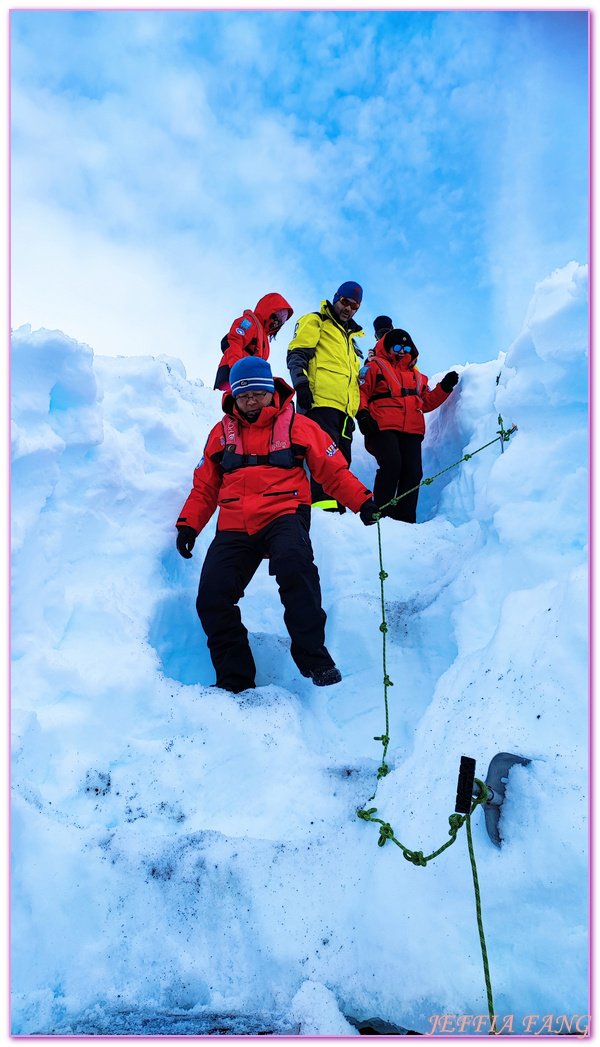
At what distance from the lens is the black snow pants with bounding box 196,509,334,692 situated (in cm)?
254

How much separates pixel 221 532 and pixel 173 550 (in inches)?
22.7

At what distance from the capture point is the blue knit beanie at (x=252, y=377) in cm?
305

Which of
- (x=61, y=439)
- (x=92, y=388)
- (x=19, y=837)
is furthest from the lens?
(x=92, y=388)

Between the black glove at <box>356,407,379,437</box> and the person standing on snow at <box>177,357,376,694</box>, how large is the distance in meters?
1.51

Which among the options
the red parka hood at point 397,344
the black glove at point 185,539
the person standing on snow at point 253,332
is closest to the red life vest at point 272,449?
the black glove at point 185,539

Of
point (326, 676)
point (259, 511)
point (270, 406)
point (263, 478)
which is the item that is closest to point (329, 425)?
point (270, 406)

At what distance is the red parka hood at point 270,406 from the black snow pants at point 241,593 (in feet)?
1.78

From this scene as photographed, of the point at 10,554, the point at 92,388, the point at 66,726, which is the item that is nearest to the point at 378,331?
the point at 92,388

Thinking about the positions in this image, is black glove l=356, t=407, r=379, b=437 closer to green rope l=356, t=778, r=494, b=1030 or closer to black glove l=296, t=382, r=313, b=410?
black glove l=296, t=382, r=313, b=410

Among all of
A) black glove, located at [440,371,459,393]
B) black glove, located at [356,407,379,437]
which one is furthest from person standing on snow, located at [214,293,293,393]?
black glove, located at [440,371,459,393]

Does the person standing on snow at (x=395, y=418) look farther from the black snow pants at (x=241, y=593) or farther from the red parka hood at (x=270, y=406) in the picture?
the black snow pants at (x=241, y=593)

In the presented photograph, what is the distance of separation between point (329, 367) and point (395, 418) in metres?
0.75

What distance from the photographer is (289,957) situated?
1578 mm

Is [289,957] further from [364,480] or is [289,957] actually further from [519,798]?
[364,480]
